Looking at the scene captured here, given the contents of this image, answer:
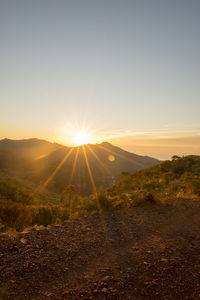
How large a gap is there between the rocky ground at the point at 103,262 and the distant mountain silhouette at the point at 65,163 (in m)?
9.83

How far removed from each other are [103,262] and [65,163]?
98.3m

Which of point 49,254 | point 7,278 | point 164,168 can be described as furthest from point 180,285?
point 164,168

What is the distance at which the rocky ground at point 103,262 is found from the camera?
Answer: 12.3 feet

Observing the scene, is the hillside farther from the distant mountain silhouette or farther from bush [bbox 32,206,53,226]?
bush [bbox 32,206,53,226]

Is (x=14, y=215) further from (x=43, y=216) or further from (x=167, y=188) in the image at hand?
(x=167, y=188)

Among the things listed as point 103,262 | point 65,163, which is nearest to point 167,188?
point 103,262

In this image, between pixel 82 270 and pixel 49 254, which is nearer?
pixel 82 270

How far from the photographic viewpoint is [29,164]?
83.2m

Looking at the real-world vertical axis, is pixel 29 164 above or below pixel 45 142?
below

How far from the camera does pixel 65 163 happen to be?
101688mm

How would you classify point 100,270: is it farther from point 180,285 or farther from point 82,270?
point 180,285

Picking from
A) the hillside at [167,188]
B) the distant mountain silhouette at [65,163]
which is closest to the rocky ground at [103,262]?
the hillside at [167,188]

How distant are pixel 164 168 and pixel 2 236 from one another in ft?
81.8

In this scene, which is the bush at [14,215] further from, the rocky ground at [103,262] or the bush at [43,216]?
the rocky ground at [103,262]
